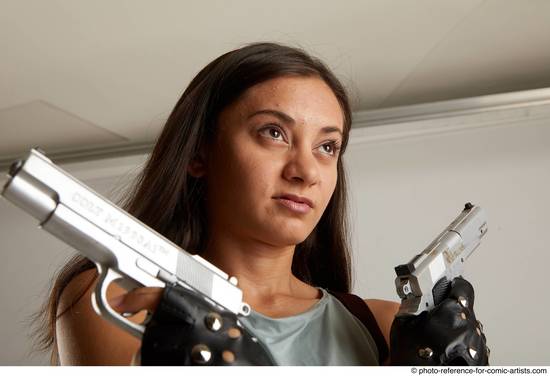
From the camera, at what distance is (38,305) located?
293 cm

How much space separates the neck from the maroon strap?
0.13 metres

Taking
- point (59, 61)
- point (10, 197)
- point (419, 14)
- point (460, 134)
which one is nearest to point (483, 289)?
point (460, 134)

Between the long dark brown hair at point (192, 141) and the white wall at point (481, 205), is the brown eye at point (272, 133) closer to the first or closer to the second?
the long dark brown hair at point (192, 141)

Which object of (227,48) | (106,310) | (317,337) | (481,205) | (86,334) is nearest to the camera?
(106,310)

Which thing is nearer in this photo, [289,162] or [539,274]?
[289,162]

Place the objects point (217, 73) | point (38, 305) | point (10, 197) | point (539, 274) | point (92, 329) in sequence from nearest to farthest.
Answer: point (10, 197) < point (92, 329) < point (217, 73) < point (539, 274) < point (38, 305)

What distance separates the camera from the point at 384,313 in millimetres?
1481

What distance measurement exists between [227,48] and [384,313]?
3.74 feet

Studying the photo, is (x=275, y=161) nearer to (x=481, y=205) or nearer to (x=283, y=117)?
(x=283, y=117)

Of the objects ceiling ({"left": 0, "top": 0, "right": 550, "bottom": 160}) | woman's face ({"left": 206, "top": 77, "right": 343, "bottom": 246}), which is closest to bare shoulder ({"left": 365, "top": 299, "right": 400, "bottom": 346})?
woman's face ({"left": 206, "top": 77, "right": 343, "bottom": 246})

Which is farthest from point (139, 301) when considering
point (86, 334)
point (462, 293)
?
point (462, 293)

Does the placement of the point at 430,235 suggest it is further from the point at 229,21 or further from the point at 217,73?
the point at 217,73

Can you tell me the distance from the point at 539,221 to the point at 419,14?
0.82 m

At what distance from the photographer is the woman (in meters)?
1.29
